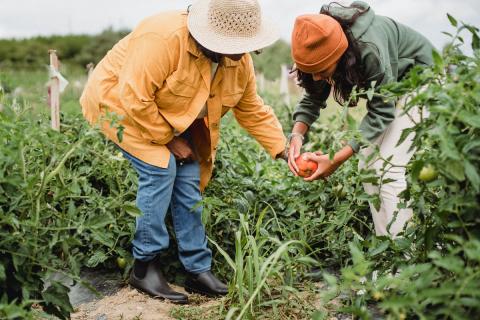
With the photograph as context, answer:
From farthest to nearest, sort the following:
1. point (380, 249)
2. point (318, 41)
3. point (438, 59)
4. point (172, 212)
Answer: point (172, 212)
point (318, 41)
point (380, 249)
point (438, 59)

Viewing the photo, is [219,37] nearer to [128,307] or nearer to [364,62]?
[364,62]

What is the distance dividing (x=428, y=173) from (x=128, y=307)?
162 centimetres

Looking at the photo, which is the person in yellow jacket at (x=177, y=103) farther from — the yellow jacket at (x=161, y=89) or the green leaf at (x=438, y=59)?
the green leaf at (x=438, y=59)

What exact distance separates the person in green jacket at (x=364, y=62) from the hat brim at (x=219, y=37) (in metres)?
0.14

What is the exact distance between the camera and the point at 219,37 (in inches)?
99.5

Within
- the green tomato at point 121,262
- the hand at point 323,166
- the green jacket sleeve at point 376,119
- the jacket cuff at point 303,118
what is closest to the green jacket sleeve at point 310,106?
the jacket cuff at point 303,118

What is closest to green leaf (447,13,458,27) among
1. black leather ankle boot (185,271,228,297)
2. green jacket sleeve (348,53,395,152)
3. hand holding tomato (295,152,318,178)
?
green jacket sleeve (348,53,395,152)

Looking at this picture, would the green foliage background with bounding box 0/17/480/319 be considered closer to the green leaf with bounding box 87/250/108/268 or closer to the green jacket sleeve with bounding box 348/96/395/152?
the green leaf with bounding box 87/250/108/268

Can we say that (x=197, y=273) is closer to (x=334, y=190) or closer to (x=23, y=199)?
(x=334, y=190)

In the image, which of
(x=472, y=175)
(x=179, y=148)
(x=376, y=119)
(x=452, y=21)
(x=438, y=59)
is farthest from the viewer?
(x=179, y=148)

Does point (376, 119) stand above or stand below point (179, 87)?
below

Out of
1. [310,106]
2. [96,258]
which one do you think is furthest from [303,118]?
[96,258]

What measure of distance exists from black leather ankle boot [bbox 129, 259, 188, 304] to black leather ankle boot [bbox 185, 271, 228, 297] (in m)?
0.11

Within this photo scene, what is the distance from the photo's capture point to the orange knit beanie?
96.0 inches
